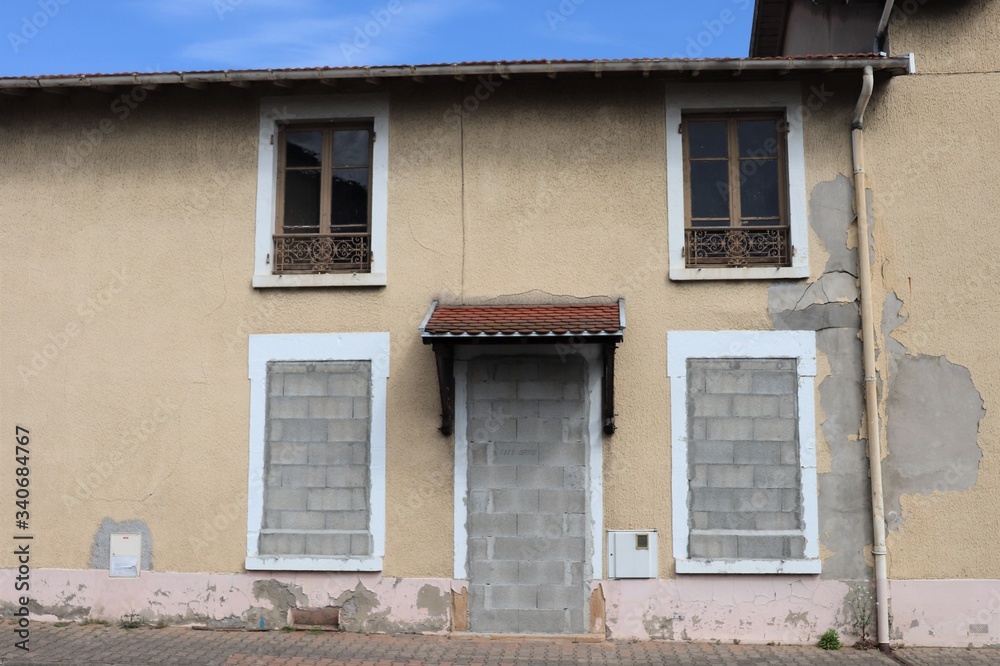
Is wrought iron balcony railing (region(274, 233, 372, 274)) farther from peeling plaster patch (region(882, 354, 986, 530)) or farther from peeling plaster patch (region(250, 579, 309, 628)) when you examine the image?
peeling plaster patch (region(882, 354, 986, 530))

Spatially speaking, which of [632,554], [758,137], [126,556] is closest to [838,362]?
[758,137]

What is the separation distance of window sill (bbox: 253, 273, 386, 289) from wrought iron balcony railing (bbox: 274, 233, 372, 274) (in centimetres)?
13

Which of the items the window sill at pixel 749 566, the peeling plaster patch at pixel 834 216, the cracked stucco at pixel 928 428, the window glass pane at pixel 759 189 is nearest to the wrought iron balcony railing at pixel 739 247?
the window glass pane at pixel 759 189

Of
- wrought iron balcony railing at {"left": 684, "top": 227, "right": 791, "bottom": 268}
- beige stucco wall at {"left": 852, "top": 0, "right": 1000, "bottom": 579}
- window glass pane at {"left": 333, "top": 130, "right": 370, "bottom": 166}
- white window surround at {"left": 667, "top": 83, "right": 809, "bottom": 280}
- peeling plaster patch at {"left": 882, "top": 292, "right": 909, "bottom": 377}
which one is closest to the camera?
beige stucco wall at {"left": 852, "top": 0, "right": 1000, "bottom": 579}

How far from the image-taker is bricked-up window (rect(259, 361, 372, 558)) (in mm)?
9023

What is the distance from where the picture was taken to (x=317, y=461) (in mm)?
9109

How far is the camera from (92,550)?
9.25 meters

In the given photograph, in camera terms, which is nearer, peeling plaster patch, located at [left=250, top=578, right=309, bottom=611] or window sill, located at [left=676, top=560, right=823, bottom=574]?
window sill, located at [left=676, top=560, right=823, bottom=574]

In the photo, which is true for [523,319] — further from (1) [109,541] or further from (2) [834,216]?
(1) [109,541]

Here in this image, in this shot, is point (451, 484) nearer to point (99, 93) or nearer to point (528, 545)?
point (528, 545)

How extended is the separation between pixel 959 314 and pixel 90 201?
8.51 m

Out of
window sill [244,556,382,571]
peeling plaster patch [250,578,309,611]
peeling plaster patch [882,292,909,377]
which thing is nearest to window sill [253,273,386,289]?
window sill [244,556,382,571]

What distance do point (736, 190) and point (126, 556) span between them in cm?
686

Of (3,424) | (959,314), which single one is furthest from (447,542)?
(959,314)
